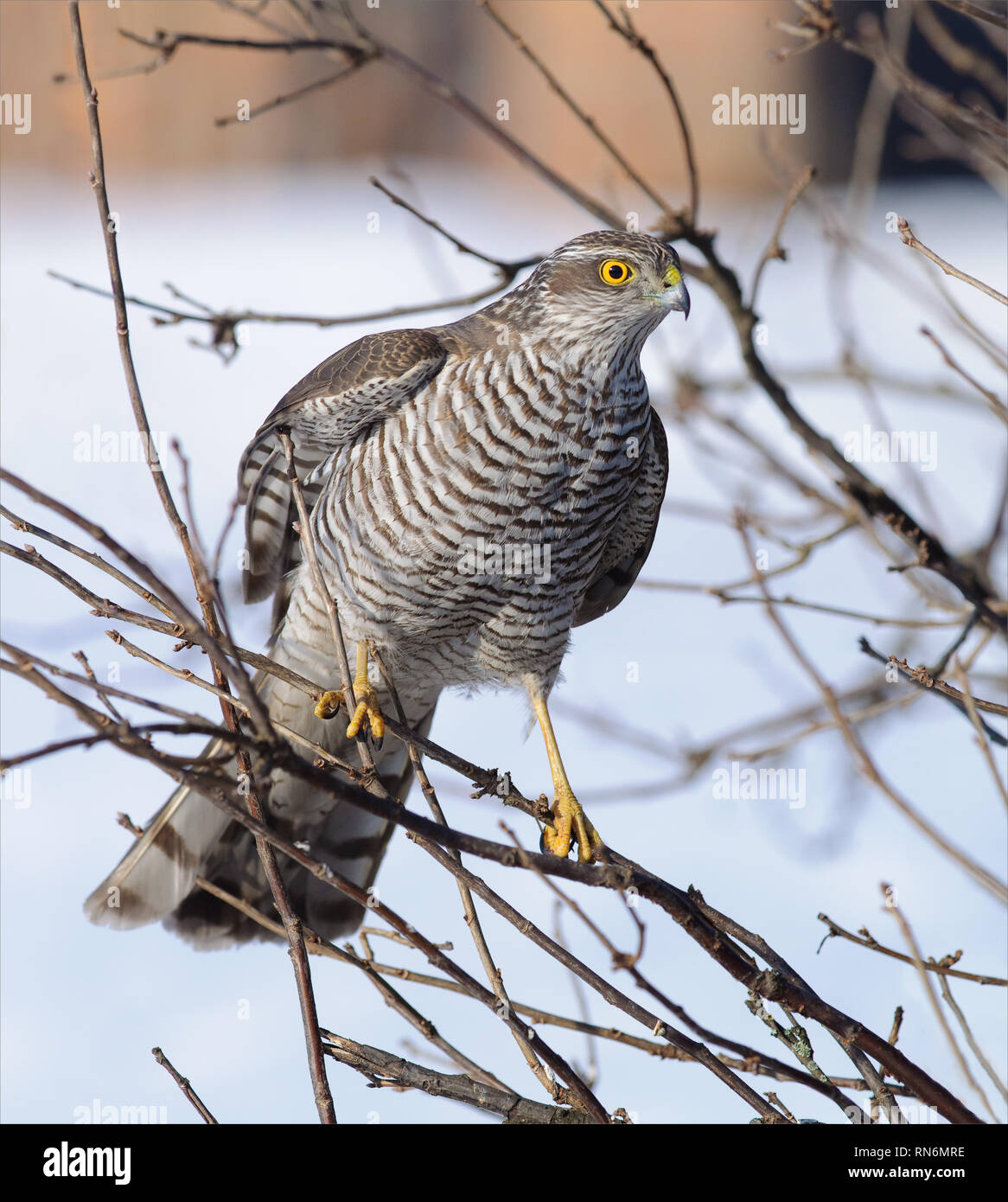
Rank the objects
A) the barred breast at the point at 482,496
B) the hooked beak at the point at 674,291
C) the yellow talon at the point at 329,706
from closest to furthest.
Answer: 1. the yellow talon at the point at 329,706
2. the hooked beak at the point at 674,291
3. the barred breast at the point at 482,496

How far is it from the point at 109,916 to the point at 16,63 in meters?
13.3

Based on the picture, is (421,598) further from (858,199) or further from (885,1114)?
(858,199)

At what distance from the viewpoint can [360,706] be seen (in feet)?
9.55

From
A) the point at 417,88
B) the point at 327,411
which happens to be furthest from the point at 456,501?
the point at 417,88

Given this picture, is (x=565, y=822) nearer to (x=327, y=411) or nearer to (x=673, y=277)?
(x=327, y=411)

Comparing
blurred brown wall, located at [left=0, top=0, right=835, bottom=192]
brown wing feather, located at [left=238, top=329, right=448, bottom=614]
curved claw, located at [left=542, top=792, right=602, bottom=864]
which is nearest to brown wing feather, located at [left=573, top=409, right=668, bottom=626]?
brown wing feather, located at [left=238, top=329, right=448, bottom=614]

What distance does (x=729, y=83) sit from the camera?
14234 mm

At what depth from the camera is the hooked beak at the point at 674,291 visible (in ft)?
11.3

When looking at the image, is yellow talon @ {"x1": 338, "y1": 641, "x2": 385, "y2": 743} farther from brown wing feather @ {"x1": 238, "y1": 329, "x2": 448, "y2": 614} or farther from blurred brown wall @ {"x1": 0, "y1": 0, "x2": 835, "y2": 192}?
blurred brown wall @ {"x1": 0, "y1": 0, "x2": 835, "y2": 192}

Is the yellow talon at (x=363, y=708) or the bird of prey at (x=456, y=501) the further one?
the bird of prey at (x=456, y=501)

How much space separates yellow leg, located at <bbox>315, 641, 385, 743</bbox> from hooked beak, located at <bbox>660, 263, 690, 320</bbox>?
4.74 ft

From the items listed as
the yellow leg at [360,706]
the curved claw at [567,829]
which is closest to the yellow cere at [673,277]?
the yellow leg at [360,706]

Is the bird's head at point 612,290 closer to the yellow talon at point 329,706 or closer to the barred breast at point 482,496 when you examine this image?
the barred breast at point 482,496

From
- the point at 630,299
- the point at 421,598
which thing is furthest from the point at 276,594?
the point at 630,299
